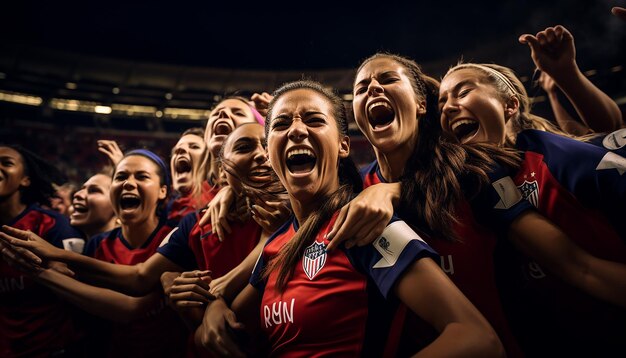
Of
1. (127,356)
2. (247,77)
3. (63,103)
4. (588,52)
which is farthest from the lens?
(247,77)

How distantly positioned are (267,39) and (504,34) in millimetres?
12034

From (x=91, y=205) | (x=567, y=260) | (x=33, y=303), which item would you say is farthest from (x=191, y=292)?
(x=91, y=205)

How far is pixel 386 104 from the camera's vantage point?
2.15m

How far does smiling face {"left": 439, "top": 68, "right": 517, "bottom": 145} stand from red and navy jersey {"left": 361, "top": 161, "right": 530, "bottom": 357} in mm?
669

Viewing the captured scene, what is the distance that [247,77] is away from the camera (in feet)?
65.9

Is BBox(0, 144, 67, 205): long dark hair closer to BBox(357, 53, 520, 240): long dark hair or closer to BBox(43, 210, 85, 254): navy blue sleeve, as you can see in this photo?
BBox(43, 210, 85, 254): navy blue sleeve

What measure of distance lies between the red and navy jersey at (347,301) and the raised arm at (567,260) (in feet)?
1.66

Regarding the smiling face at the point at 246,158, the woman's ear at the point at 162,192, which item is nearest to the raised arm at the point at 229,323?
the smiling face at the point at 246,158

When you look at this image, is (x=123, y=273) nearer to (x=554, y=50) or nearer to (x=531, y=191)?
(x=531, y=191)

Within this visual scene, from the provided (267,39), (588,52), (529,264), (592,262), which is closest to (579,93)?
(529,264)

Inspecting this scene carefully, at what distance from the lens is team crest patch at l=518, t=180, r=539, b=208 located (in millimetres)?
1736

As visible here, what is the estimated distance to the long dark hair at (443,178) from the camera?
1.67 meters

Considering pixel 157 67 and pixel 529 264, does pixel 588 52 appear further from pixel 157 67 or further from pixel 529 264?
pixel 157 67

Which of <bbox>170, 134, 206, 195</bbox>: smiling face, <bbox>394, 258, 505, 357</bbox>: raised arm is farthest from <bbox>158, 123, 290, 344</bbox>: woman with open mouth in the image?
<bbox>170, 134, 206, 195</bbox>: smiling face
